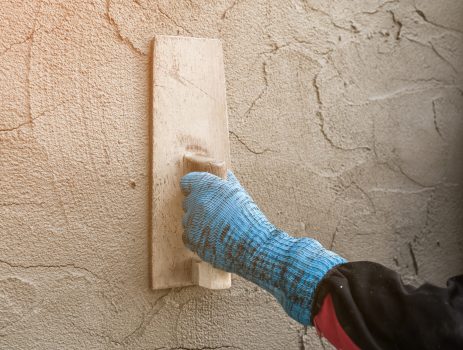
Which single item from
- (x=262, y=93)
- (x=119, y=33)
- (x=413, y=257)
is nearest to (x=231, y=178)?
(x=262, y=93)

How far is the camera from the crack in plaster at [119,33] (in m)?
1.15

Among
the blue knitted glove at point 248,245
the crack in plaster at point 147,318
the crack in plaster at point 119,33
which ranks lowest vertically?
the crack in plaster at point 147,318

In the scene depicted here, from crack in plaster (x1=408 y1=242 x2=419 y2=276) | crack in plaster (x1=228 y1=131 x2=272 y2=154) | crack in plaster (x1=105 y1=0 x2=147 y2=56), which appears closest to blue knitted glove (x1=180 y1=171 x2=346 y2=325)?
crack in plaster (x1=228 y1=131 x2=272 y2=154)

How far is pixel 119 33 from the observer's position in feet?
3.82

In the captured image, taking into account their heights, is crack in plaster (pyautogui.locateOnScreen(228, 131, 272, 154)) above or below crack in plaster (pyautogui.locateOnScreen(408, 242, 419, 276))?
above

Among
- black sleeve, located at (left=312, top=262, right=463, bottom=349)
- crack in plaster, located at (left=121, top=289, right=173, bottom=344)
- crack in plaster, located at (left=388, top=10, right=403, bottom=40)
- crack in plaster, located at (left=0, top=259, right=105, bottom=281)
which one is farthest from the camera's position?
crack in plaster, located at (left=388, top=10, right=403, bottom=40)

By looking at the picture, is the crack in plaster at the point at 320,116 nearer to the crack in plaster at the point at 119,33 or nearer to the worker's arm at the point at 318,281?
the worker's arm at the point at 318,281

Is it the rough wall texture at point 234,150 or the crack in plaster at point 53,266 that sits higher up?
the rough wall texture at point 234,150

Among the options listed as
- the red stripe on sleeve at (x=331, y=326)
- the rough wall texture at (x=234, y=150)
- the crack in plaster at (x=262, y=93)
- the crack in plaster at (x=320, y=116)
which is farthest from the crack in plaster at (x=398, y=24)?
the red stripe on sleeve at (x=331, y=326)

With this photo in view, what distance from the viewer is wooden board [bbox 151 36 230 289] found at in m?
1.18

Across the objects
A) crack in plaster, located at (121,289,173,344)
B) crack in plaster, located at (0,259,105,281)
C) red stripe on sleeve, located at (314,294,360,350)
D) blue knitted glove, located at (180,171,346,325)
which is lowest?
crack in plaster, located at (121,289,173,344)

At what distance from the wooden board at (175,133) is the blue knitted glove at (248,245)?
51 mm

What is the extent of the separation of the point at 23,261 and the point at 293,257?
0.50 m

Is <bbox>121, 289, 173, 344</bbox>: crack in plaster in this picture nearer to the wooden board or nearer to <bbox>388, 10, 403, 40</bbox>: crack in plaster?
the wooden board
